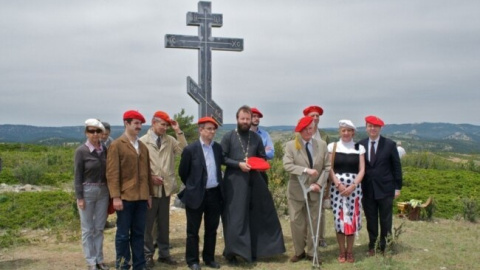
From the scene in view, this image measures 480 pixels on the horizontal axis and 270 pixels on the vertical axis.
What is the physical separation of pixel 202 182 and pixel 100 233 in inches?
50.9

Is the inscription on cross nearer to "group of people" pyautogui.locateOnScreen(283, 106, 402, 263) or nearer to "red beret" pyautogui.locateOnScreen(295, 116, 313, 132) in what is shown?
"group of people" pyautogui.locateOnScreen(283, 106, 402, 263)

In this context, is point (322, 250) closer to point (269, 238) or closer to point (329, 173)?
point (269, 238)

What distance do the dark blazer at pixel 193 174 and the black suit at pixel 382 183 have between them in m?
2.12

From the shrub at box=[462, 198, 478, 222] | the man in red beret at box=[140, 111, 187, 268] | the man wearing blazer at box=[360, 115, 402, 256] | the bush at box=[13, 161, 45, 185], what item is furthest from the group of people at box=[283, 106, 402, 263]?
the bush at box=[13, 161, 45, 185]

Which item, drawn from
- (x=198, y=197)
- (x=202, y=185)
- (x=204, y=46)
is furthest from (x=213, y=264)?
(x=204, y=46)

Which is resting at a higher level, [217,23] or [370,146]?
[217,23]

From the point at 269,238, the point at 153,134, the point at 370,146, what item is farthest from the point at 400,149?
the point at 153,134

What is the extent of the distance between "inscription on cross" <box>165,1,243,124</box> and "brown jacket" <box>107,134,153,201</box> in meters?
2.47

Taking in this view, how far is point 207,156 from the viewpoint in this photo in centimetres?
545

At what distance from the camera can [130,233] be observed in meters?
5.27

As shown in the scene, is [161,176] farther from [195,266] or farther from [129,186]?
[195,266]

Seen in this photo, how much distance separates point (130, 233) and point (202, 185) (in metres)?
0.99

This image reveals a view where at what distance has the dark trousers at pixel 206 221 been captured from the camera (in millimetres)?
5434

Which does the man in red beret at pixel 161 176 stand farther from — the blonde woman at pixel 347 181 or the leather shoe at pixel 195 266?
→ the blonde woman at pixel 347 181
